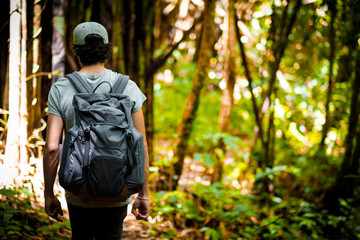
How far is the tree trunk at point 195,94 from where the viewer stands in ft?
15.1

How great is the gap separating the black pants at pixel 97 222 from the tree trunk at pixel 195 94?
2.78 m

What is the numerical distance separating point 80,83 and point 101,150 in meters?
0.37

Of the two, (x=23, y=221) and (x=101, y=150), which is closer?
(x=101, y=150)

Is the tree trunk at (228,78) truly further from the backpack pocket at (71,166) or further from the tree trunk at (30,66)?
the backpack pocket at (71,166)

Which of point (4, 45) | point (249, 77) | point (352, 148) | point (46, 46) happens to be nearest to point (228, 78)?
point (249, 77)

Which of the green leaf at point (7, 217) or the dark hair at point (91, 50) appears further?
the green leaf at point (7, 217)

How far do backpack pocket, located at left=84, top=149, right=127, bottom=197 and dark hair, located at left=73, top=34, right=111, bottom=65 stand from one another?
51 cm

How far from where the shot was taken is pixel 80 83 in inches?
69.8

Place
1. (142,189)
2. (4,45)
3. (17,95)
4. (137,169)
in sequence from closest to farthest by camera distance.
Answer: (137,169) < (142,189) < (17,95) < (4,45)

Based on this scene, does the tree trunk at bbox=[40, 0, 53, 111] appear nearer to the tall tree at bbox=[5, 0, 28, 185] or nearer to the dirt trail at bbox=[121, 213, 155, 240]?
the tall tree at bbox=[5, 0, 28, 185]

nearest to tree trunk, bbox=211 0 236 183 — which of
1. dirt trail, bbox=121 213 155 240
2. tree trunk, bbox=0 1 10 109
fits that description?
dirt trail, bbox=121 213 155 240

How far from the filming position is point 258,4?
6.00 m

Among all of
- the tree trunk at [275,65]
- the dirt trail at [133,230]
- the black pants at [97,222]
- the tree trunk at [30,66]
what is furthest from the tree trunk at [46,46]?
the tree trunk at [275,65]

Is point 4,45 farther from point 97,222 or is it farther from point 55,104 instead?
point 97,222
